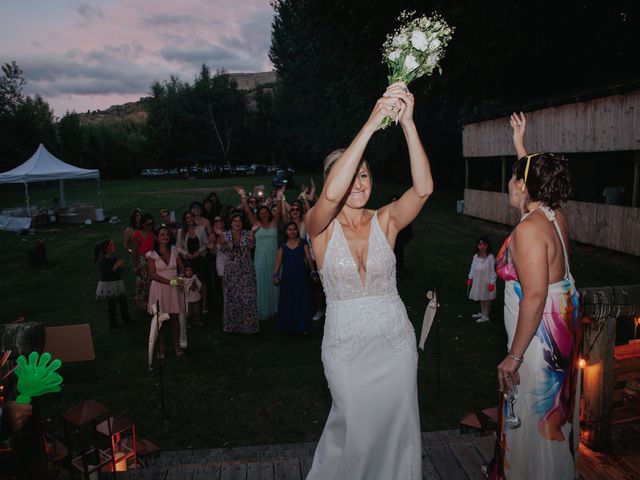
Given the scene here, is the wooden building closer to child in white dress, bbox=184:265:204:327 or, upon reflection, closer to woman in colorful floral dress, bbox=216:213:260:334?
woman in colorful floral dress, bbox=216:213:260:334

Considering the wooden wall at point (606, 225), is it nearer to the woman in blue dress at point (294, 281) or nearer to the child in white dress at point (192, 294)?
the woman in blue dress at point (294, 281)

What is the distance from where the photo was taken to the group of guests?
7969mm

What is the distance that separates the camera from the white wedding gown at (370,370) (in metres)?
2.74

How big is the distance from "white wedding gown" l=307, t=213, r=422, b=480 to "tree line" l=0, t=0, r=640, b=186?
18578mm

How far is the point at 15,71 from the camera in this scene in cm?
5306

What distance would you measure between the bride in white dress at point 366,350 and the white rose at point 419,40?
1.92 ft

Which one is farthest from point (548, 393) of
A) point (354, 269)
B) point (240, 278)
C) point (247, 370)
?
point (240, 278)

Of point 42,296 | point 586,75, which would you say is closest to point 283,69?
point 586,75

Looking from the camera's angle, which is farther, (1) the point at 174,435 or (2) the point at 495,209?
(2) the point at 495,209

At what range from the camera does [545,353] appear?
2.98m

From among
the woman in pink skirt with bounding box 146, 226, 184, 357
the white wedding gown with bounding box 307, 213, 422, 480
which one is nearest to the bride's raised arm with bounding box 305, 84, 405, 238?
the white wedding gown with bounding box 307, 213, 422, 480

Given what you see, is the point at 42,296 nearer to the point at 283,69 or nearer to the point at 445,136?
the point at 445,136

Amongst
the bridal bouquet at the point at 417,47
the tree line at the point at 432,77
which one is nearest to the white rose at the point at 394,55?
the bridal bouquet at the point at 417,47

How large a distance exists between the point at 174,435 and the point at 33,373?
325 centimetres
